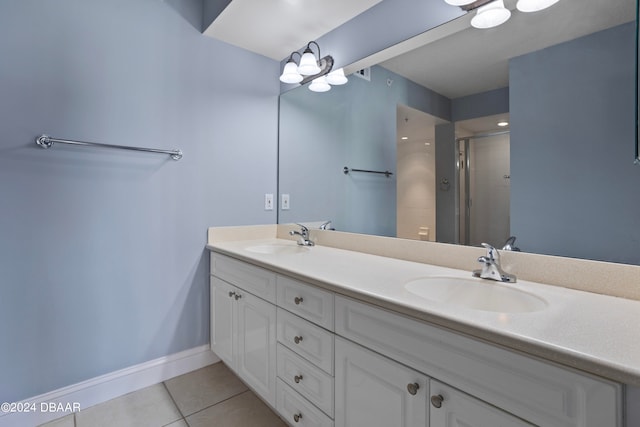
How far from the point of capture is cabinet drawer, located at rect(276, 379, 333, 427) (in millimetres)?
1105

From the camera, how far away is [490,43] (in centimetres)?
121

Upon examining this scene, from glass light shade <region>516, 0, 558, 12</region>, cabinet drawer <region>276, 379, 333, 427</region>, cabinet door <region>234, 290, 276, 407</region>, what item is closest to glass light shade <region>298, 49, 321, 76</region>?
glass light shade <region>516, 0, 558, 12</region>

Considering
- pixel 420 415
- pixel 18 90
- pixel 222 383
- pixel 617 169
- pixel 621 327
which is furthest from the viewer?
pixel 222 383

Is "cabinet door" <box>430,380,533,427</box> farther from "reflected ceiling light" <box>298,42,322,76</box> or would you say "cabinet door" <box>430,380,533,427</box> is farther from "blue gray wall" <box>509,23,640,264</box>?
"reflected ceiling light" <box>298,42,322,76</box>

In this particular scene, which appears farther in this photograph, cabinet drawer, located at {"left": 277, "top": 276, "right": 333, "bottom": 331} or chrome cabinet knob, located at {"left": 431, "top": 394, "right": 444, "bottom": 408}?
cabinet drawer, located at {"left": 277, "top": 276, "right": 333, "bottom": 331}

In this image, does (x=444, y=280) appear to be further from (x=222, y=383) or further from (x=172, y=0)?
(x=172, y=0)

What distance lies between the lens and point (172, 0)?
5.82ft

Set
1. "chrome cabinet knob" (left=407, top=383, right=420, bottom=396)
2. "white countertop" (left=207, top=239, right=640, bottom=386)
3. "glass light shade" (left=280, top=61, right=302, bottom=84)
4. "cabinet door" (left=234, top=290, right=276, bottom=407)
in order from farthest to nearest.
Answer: "glass light shade" (left=280, top=61, right=302, bottom=84)
"cabinet door" (left=234, top=290, right=276, bottom=407)
"chrome cabinet knob" (left=407, top=383, right=420, bottom=396)
"white countertop" (left=207, top=239, right=640, bottom=386)

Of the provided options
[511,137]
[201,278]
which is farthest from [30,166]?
[511,137]

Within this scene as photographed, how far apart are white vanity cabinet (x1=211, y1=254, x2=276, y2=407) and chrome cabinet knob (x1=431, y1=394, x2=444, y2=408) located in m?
0.74

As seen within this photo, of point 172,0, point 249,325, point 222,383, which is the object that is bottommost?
point 222,383

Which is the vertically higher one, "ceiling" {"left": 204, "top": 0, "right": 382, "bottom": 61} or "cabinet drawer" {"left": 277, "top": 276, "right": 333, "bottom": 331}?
"ceiling" {"left": 204, "top": 0, "right": 382, "bottom": 61}

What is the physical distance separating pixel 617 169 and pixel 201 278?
2007 millimetres

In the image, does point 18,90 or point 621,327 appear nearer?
point 621,327
